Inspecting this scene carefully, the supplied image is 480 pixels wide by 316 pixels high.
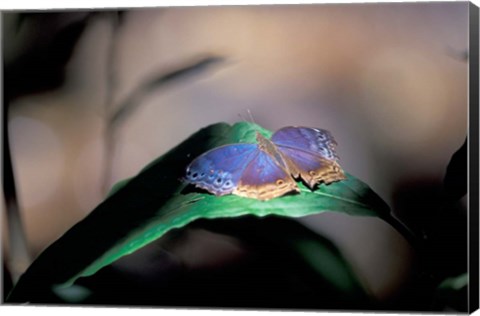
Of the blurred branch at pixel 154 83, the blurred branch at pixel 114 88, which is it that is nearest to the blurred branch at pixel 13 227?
the blurred branch at pixel 114 88

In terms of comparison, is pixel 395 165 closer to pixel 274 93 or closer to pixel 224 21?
pixel 274 93

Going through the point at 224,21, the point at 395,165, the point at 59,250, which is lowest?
the point at 59,250

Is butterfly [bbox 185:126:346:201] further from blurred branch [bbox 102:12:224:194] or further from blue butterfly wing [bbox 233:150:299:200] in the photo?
blurred branch [bbox 102:12:224:194]

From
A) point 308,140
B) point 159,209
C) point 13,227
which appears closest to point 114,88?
point 159,209

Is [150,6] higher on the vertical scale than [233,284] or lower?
higher

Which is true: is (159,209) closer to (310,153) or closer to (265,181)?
(265,181)

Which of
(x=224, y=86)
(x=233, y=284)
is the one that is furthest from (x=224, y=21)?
(x=233, y=284)
